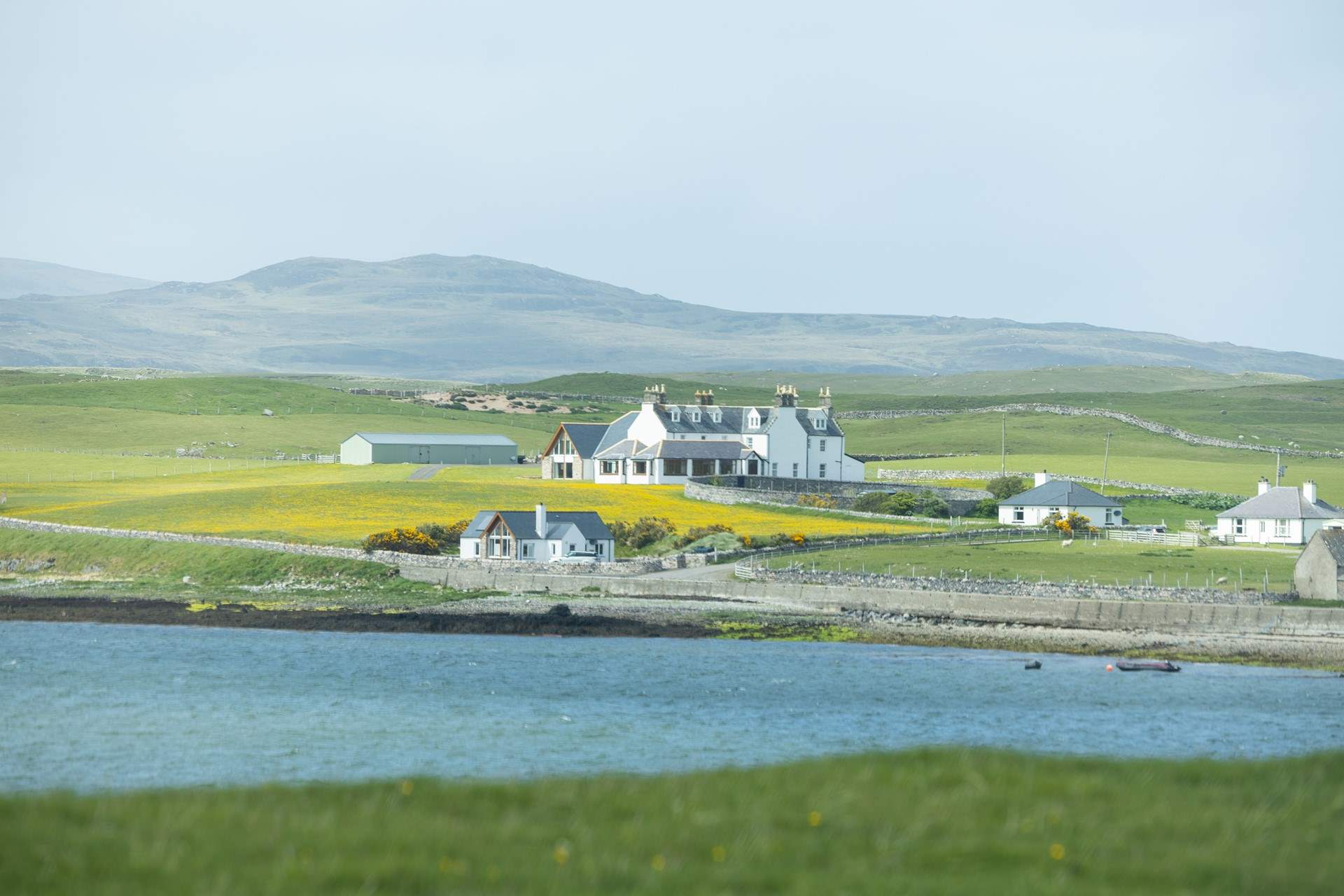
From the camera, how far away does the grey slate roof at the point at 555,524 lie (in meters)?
Answer: 68.6

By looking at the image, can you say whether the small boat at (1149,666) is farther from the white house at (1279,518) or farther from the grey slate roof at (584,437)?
the grey slate roof at (584,437)

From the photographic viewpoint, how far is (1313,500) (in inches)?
2867

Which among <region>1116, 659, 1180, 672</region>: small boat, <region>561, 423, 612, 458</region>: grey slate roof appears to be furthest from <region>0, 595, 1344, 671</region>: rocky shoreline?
<region>561, 423, 612, 458</region>: grey slate roof

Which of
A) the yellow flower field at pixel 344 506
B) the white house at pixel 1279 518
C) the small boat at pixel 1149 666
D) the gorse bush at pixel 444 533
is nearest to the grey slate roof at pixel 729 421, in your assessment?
the yellow flower field at pixel 344 506

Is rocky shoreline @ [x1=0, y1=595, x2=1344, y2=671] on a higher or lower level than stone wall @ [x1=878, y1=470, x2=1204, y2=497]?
lower

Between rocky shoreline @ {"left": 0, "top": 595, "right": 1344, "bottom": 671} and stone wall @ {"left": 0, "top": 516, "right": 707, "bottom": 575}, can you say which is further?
→ stone wall @ {"left": 0, "top": 516, "right": 707, "bottom": 575}

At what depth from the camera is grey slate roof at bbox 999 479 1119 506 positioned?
81438 mm

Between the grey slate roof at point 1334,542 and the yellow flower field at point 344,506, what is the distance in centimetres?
2645

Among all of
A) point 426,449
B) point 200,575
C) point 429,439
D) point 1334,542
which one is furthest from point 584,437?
point 1334,542

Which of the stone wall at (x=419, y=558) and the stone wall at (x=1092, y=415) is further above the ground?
the stone wall at (x=1092, y=415)

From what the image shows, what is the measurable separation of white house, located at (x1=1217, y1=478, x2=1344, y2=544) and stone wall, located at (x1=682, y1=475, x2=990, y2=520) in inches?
737

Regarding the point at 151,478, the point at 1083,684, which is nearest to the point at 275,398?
the point at 151,478

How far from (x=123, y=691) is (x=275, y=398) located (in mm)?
145617

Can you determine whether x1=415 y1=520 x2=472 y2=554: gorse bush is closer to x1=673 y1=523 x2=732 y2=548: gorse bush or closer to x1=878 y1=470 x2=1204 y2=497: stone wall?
x1=673 y1=523 x2=732 y2=548: gorse bush
